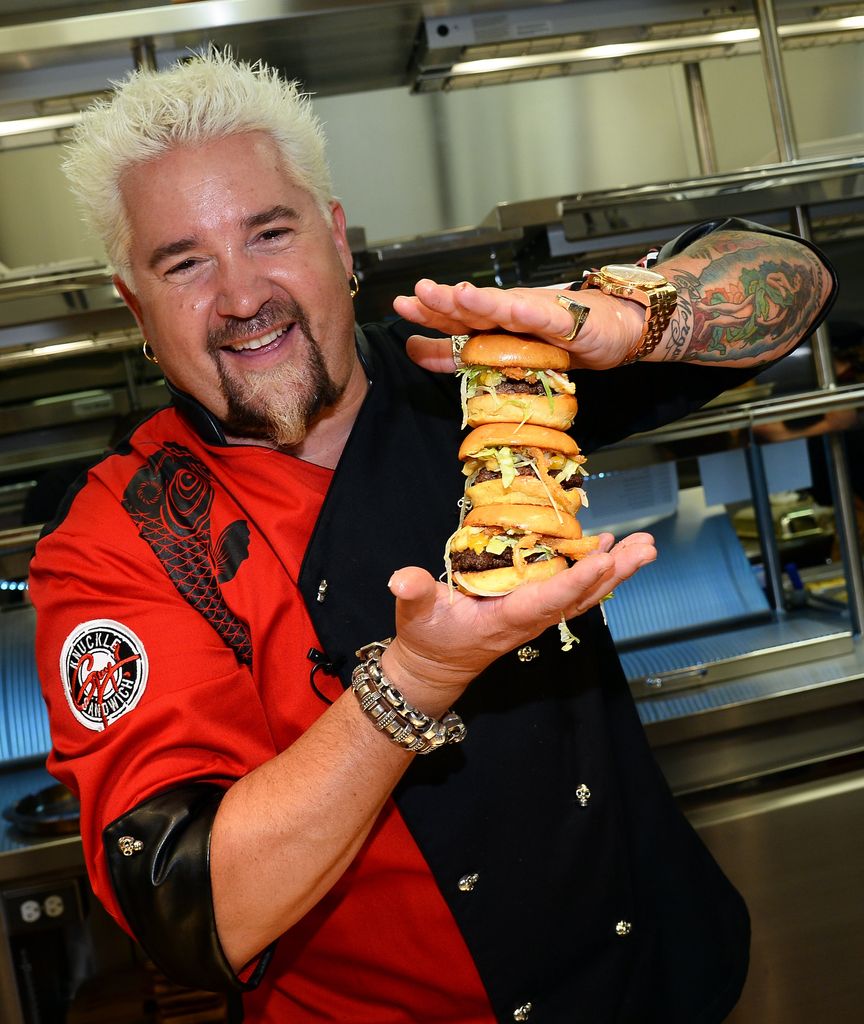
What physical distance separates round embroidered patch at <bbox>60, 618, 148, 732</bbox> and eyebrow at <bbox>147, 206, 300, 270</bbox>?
20.7 inches

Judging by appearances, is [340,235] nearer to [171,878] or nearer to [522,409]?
[522,409]

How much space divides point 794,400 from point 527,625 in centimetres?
160

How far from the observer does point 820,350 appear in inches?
100.0

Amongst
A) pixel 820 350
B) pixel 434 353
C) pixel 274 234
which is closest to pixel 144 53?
pixel 274 234

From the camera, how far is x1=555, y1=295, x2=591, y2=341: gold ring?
1.19 metres

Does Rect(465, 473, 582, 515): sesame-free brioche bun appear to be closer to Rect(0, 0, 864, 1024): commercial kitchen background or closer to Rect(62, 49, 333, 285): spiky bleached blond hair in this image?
Rect(62, 49, 333, 285): spiky bleached blond hair

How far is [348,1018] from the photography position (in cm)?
146

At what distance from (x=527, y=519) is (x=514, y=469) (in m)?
0.07

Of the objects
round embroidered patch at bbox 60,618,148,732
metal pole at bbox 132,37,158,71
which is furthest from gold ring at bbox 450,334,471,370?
metal pole at bbox 132,37,158,71

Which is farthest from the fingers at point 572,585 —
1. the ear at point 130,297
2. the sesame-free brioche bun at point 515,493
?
the ear at point 130,297

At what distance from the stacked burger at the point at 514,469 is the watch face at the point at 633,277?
199mm

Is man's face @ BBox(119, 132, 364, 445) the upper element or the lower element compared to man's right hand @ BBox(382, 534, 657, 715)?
upper

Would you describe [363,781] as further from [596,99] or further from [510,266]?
[596,99]

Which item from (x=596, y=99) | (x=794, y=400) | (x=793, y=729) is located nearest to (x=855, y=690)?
(x=793, y=729)
